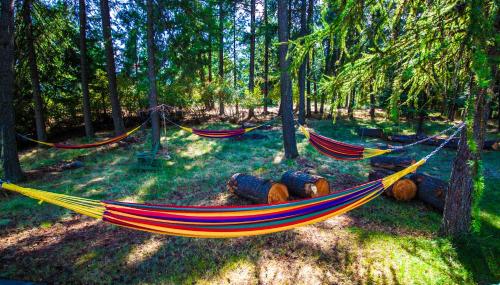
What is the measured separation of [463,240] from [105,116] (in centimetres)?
1242

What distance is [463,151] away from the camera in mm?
2631

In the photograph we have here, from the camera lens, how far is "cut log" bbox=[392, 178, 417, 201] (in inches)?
157

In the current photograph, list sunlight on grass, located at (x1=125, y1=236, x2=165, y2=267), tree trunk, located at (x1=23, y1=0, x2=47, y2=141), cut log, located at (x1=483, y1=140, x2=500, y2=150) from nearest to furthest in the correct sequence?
sunlight on grass, located at (x1=125, y1=236, x2=165, y2=267), tree trunk, located at (x1=23, y1=0, x2=47, y2=141), cut log, located at (x1=483, y1=140, x2=500, y2=150)

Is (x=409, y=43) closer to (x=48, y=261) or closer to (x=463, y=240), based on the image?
(x=463, y=240)

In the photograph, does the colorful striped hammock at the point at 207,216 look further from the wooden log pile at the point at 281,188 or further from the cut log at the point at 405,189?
the cut log at the point at 405,189

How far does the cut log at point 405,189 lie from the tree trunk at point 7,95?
700 centimetres

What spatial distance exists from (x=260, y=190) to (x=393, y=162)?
10.1 ft

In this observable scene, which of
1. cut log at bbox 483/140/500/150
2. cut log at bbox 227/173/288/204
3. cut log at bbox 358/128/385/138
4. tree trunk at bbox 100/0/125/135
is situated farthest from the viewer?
cut log at bbox 358/128/385/138

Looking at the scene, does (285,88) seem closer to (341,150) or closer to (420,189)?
(341,150)

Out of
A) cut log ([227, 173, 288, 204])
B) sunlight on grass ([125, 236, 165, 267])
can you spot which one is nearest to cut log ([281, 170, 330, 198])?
cut log ([227, 173, 288, 204])

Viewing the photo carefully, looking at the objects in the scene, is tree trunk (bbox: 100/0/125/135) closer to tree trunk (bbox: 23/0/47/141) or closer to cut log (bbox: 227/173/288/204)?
tree trunk (bbox: 23/0/47/141)

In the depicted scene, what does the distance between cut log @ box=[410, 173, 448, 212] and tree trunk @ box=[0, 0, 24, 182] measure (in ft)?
23.9

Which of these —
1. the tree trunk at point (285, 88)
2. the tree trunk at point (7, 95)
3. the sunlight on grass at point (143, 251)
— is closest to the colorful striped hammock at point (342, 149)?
the tree trunk at point (285, 88)

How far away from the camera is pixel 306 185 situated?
3826 millimetres
